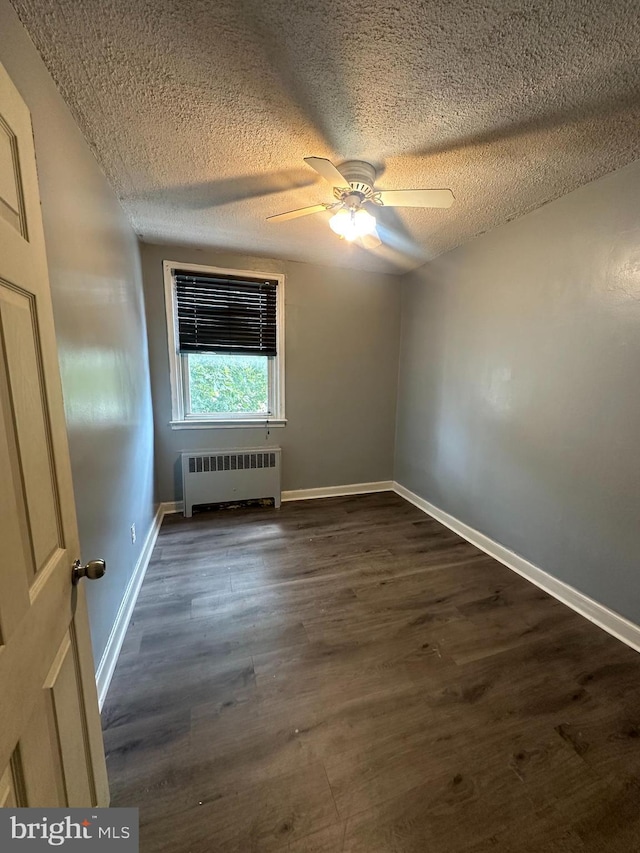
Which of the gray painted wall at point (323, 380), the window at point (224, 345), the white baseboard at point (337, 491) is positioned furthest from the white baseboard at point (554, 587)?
→ the window at point (224, 345)

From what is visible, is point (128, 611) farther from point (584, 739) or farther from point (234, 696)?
point (584, 739)

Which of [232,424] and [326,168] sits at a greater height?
[326,168]

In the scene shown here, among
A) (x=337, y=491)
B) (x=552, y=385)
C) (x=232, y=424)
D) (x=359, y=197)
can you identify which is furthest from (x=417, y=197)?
(x=337, y=491)

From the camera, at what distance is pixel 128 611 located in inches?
72.9

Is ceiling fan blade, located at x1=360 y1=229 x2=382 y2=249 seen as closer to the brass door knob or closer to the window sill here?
the window sill

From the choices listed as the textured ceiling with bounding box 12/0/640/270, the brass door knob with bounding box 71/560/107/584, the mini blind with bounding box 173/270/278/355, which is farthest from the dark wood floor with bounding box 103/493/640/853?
the textured ceiling with bounding box 12/0/640/270

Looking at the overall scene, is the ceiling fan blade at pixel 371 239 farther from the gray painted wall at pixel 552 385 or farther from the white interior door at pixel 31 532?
the white interior door at pixel 31 532

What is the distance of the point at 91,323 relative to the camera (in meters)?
1.52

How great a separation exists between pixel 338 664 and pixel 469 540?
168 cm

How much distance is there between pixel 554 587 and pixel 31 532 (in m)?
2.70

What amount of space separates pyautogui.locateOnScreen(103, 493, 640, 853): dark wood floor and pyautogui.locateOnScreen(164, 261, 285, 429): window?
1.57 metres

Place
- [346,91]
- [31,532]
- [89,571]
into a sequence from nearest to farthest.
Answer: [31,532] → [89,571] → [346,91]

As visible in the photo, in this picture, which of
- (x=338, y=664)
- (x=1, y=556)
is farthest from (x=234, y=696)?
(x=1, y=556)

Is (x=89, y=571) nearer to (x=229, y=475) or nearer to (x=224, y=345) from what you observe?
(x=229, y=475)
